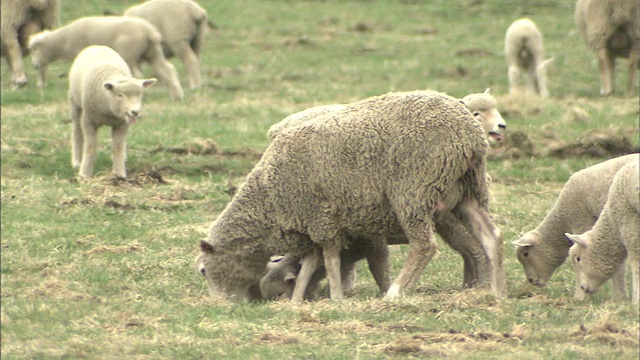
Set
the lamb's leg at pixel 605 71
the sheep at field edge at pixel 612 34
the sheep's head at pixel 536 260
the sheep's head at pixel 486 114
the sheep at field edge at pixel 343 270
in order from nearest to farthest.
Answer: the sheep at field edge at pixel 343 270 < the sheep's head at pixel 536 260 < the sheep's head at pixel 486 114 < the sheep at field edge at pixel 612 34 < the lamb's leg at pixel 605 71

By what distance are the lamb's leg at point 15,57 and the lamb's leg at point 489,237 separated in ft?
36.3

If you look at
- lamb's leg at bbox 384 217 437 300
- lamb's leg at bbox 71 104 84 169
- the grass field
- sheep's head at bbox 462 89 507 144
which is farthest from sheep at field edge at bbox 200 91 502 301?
lamb's leg at bbox 71 104 84 169

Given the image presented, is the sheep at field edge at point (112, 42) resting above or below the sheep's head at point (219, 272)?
above

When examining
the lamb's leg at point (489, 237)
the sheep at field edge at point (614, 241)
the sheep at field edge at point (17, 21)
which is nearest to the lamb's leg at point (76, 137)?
the sheep at field edge at point (17, 21)

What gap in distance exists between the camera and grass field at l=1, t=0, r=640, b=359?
708 centimetres

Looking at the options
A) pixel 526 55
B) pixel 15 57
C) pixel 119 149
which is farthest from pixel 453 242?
pixel 15 57

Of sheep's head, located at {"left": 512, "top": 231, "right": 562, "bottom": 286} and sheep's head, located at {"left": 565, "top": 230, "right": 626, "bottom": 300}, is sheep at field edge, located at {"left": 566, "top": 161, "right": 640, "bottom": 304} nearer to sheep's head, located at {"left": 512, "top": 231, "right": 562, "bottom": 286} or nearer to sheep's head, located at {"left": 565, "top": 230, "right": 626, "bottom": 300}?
sheep's head, located at {"left": 565, "top": 230, "right": 626, "bottom": 300}

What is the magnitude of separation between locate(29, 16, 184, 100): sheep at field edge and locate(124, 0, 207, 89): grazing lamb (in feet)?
5.23

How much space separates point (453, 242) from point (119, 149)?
4.85 metres

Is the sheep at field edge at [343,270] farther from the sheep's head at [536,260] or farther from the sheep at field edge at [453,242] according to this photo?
the sheep's head at [536,260]

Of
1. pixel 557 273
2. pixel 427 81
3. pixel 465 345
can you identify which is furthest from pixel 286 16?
pixel 465 345

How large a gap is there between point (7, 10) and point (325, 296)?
10.6m

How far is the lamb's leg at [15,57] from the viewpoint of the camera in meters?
17.9

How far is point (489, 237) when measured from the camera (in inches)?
335
